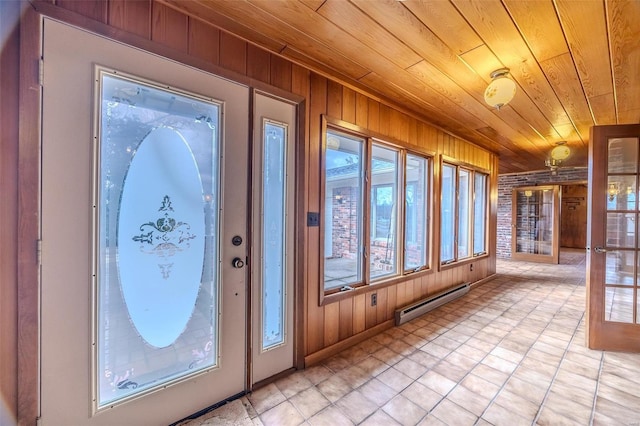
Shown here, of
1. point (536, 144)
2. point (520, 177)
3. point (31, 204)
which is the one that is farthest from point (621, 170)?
point (520, 177)

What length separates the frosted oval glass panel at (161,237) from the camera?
1367mm

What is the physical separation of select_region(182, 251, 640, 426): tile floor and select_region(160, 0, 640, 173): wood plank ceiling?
2.34 metres

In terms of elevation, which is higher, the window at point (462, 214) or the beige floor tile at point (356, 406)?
the window at point (462, 214)

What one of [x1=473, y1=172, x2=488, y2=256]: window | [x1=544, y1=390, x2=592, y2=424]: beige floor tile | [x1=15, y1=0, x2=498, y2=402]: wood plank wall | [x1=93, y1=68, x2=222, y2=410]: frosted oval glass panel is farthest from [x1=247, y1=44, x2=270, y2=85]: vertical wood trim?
[x1=473, y1=172, x2=488, y2=256]: window

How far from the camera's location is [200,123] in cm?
159

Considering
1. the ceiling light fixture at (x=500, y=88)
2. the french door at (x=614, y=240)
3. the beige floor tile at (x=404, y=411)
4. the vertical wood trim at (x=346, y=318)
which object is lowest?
the beige floor tile at (x=404, y=411)

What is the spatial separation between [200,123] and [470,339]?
2.97 m

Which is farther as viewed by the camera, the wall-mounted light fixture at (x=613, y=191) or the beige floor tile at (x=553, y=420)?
the wall-mounted light fixture at (x=613, y=191)

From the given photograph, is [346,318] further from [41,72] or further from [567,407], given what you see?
[41,72]

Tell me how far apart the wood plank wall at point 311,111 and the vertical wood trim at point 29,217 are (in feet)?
0.87

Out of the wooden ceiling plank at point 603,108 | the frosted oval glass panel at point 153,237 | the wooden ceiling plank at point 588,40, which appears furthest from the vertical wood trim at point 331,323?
the wooden ceiling plank at point 603,108

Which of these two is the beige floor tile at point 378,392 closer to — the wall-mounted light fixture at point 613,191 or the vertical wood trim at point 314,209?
the vertical wood trim at point 314,209

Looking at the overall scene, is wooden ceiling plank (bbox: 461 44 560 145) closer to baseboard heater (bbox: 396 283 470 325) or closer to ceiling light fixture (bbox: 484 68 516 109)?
ceiling light fixture (bbox: 484 68 516 109)

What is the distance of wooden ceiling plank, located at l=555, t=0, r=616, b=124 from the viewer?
54.9 inches
